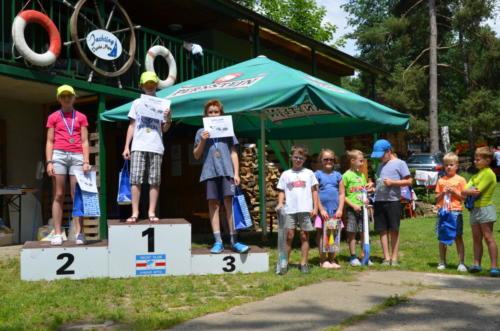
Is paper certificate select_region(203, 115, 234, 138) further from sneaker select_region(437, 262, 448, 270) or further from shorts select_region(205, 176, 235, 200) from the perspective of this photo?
sneaker select_region(437, 262, 448, 270)

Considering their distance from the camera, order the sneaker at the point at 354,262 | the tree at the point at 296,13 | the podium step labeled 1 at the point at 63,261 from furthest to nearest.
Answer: the tree at the point at 296,13 → the sneaker at the point at 354,262 → the podium step labeled 1 at the point at 63,261

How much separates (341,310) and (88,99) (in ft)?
22.6

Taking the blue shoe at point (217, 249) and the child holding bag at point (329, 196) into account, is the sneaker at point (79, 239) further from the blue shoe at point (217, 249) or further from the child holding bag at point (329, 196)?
the child holding bag at point (329, 196)

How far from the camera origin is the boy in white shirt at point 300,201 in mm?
5312

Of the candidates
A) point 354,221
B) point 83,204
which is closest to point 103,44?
point 83,204

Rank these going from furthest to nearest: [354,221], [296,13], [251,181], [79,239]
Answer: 1. [296,13]
2. [251,181]
3. [354,221]
4. [79,239]

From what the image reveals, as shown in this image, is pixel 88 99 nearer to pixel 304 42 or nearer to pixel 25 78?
pixel 25 78

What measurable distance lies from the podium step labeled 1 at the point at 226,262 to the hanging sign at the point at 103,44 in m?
4.58

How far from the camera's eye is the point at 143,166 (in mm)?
5500

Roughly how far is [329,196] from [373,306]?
7.13ft

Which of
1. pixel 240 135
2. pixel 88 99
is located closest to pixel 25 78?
pixel 88 99

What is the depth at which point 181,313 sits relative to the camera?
12.0 ft

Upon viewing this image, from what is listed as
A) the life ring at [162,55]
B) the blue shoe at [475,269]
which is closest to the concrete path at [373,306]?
the blue shoe at [475,269]

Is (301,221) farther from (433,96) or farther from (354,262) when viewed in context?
(433,96)
